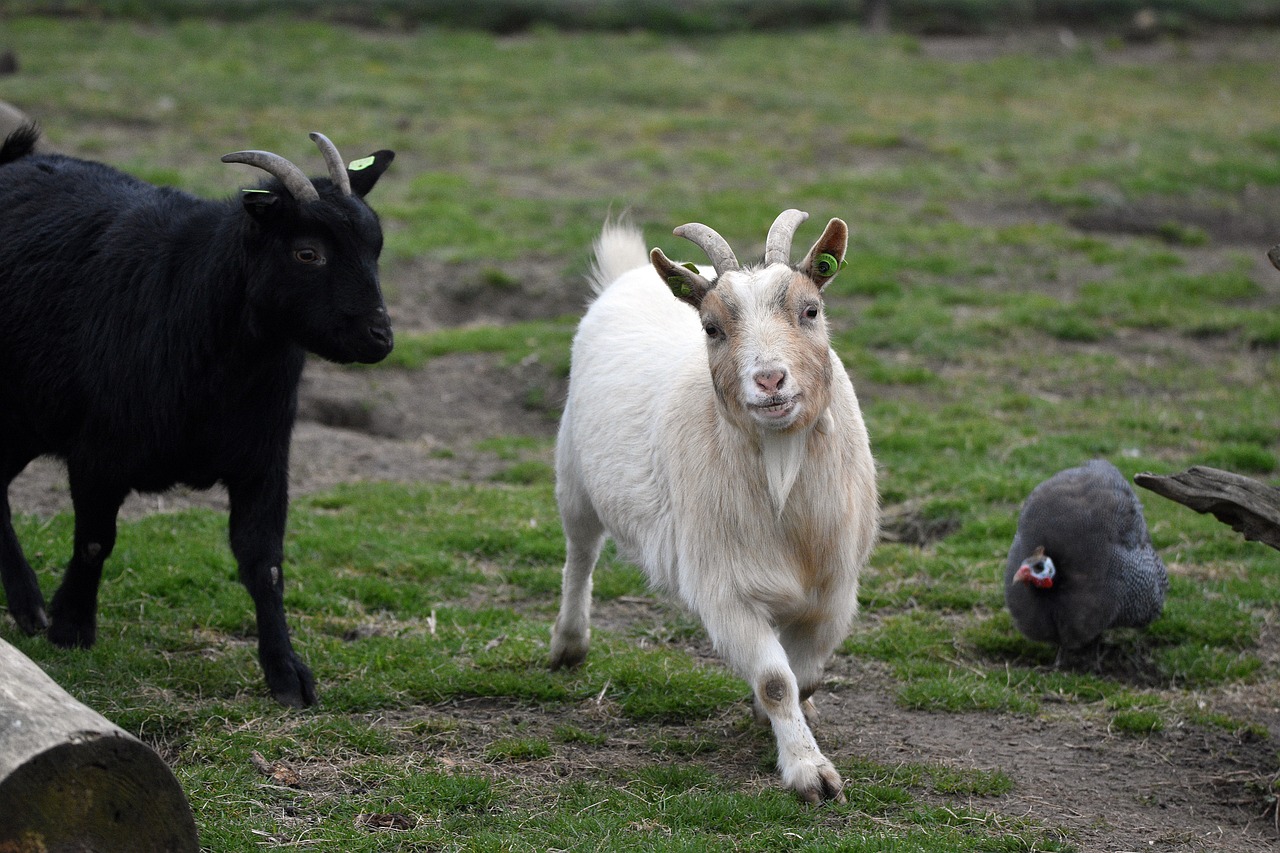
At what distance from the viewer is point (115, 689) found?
5.35 metres

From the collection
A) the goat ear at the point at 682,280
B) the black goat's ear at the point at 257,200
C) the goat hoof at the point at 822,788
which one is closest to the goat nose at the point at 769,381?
the goat ear at the point at 682,280

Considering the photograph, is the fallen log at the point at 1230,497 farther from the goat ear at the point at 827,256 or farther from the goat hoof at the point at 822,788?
the goat hoof at the point at 822,788

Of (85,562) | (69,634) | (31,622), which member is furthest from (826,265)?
(31,622)

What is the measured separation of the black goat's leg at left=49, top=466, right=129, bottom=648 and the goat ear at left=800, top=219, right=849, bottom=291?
2814mm

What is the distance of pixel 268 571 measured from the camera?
18.0 feet

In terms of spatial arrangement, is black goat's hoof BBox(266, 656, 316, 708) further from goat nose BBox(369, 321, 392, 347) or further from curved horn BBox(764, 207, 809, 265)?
curved horn BBox(764, 207, 809, 265)

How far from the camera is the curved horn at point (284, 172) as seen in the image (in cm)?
508

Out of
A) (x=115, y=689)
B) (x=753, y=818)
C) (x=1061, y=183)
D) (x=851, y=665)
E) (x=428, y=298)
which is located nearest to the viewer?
(x=753, y=818)

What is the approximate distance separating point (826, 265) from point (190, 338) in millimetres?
2431

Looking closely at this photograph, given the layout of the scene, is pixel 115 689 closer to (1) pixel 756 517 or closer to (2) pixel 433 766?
(2) pixel 433 766

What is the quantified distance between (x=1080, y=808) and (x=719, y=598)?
145cm

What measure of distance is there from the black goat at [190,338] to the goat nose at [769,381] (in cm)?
152

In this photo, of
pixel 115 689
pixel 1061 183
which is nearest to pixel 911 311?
pixel 1061 183

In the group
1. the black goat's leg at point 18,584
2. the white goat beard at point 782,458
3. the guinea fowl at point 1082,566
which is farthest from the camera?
the guinea fowl at point 1082,566
